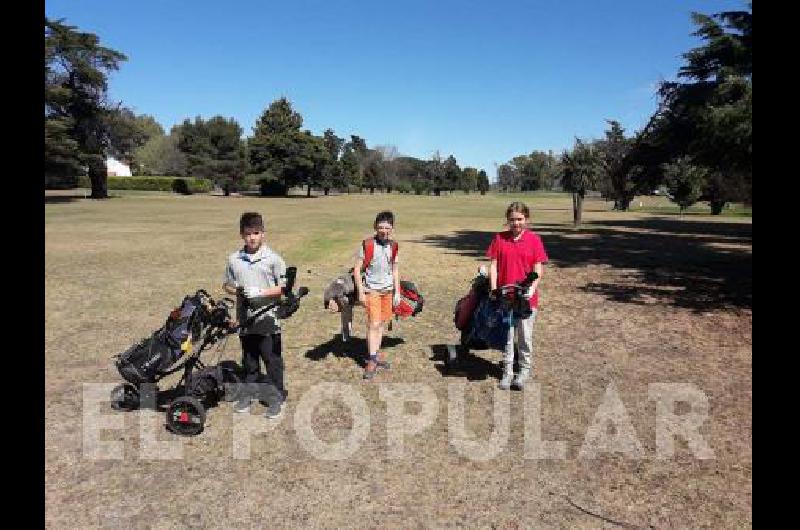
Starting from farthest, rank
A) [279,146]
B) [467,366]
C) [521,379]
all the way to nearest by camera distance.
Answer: [279,146] → [467,366] → [521,379]

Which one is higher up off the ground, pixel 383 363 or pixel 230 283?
pixel 230 283

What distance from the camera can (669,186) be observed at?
5484cm

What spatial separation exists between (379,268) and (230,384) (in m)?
2.12

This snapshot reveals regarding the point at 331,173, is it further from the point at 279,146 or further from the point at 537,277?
the point at 537,277

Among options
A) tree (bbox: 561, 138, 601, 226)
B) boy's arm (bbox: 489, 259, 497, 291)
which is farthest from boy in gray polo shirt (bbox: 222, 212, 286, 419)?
tree (bbox: 561, 138, 601, 226)

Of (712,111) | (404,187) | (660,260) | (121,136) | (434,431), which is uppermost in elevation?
(404,187)

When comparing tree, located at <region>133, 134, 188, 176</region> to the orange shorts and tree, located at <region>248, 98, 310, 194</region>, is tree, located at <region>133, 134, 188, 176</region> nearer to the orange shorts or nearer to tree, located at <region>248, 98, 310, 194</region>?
tree, located at <region>248, 98, 310, 194</region>

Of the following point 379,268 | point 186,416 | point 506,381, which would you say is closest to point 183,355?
point 186,416

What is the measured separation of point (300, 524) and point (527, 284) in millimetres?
3323

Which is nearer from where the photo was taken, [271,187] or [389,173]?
[271,187]

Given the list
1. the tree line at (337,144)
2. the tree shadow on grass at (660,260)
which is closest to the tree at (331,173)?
the tree line at (337,144)

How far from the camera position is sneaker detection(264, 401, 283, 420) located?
5301mm

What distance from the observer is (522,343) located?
5.95 metres
